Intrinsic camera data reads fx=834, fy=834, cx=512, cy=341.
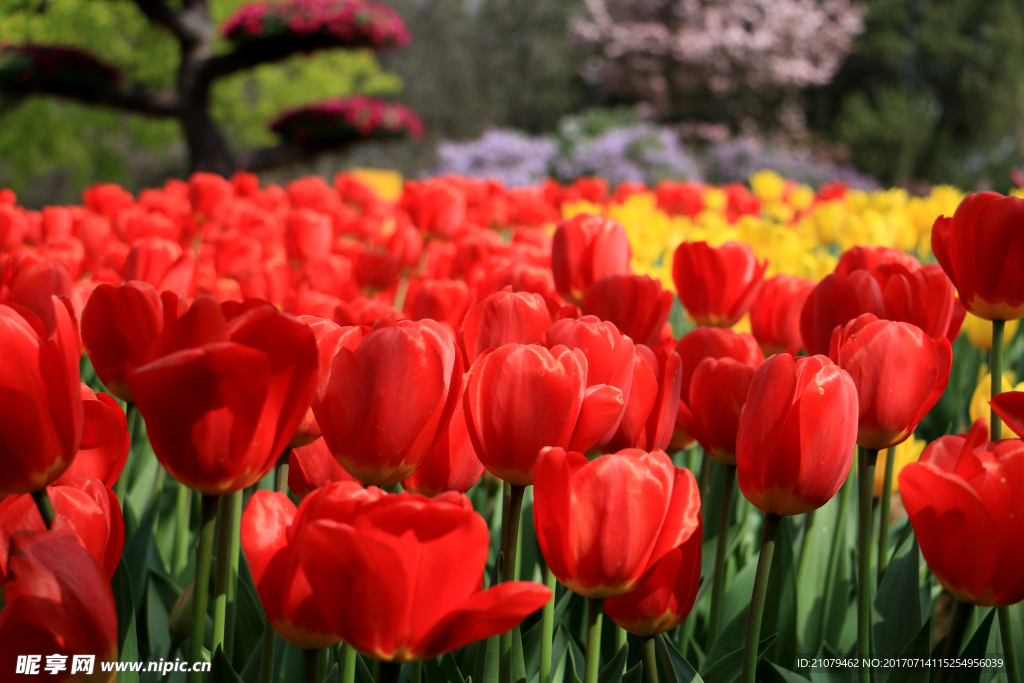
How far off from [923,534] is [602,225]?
1.04 metres

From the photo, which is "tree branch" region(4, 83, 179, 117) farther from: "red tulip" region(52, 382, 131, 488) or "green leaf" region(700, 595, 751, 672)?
"green leaf" region(700, 595, 751, 672)

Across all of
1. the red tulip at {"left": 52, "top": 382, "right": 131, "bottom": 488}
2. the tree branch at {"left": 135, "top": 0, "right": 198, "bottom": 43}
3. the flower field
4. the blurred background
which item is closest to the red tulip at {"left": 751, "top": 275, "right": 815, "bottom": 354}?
the flower field

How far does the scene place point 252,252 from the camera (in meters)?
2.15

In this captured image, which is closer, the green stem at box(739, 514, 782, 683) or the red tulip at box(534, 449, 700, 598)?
the red tulip at box(534, 449, 700, 598)

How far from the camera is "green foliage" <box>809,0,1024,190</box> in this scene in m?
19.3

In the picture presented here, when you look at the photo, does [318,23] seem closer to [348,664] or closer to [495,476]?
[495,476]

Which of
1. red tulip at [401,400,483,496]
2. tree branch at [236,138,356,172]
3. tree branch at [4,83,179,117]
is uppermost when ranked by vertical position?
red tulip at [401,400,483,496]

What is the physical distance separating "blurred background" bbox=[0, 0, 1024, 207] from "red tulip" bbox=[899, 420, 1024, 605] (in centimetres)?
1242

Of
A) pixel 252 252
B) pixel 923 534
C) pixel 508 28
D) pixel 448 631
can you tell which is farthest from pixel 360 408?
pixel 508 28

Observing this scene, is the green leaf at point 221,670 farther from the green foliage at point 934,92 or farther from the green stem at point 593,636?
the green foliage at point 934,92

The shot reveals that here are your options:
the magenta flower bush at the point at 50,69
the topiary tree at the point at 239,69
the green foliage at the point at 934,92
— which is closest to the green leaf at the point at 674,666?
the magenta flower bush at the point at 50,69

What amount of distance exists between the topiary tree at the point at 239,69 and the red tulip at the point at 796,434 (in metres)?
9.11

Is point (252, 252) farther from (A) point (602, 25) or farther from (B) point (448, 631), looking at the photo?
(A) point (602, 25)

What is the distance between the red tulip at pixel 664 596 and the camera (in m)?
0.84
